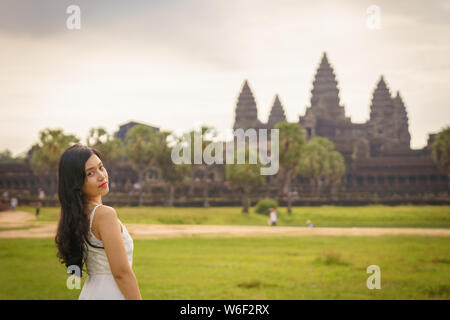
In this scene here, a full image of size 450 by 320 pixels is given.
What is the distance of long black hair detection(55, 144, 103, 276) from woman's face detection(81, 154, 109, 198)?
0.02 m

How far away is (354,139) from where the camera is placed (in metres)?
77.3

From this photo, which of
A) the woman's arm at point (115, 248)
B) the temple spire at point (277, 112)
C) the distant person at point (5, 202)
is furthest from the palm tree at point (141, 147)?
the woman's arm at point (115, 248)

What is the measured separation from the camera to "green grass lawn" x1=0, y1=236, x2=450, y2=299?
1488 centimetres

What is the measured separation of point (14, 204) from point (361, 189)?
1463 inches

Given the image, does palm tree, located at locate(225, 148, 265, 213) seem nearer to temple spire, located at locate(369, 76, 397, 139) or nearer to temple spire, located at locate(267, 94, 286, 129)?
temple spire, located at locate(267, 94, 286, 129)

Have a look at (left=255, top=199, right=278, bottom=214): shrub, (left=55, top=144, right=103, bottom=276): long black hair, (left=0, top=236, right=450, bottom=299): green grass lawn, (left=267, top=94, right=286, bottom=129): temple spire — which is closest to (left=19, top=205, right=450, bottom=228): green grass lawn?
(left=255, top=199, right=278, bottom=214): shrub

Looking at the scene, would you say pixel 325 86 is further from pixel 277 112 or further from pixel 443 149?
pixel 443 149

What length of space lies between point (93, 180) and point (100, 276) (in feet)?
2.07

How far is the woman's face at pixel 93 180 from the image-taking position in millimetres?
3885

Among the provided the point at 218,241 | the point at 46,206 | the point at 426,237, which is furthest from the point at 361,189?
the point at 218,241

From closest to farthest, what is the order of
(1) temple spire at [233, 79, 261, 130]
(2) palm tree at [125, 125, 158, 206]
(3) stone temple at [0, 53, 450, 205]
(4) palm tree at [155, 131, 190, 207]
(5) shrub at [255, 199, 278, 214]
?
(5) shrub at [255, 199, 278, 214]
(4) palm tree at [155, 131, 190, 207]
(2) palm tree at [125, 125, 158, 206]
(3) stone temple at [0, 53, 450, 205]
(1) temple spire at [233, 79, 261, 130]

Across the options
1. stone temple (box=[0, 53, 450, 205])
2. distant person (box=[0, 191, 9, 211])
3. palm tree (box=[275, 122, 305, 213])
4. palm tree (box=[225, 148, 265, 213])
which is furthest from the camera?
stone temple (box=[0, 53, 450, 205])

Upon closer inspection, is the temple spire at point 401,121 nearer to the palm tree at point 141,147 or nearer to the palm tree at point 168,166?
the palm tree at point 168,166

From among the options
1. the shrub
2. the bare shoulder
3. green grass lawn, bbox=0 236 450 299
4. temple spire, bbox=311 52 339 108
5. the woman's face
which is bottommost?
green grass lawn, bbox=0 236 450 299
